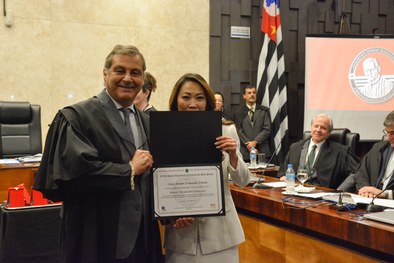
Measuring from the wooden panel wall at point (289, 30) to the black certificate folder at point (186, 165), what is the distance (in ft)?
15.3

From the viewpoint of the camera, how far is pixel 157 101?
6176mm

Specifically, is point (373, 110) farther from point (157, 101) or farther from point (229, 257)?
point (229, 257)

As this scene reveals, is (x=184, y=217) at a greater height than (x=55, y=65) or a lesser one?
lesser

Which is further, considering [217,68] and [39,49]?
[217,68]

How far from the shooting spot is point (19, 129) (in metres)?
4.84

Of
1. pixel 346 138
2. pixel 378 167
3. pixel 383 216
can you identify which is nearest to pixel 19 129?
pixel 346 138

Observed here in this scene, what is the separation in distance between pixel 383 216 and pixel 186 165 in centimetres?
105

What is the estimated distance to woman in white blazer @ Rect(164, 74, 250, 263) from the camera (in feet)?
5.61

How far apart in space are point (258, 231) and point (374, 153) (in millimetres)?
1259

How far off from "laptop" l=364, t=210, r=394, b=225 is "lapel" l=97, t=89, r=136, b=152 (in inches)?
47.6

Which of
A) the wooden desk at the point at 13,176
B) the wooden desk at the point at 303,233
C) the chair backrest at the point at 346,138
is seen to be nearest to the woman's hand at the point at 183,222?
the wooden desk at the point at 303,233

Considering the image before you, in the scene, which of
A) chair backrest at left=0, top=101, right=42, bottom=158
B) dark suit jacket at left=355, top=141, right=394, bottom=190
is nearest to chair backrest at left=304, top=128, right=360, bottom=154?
dark suit jacket at left=355, top=141, right=394, bottom=190

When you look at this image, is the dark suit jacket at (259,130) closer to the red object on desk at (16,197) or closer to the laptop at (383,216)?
the red object on desk at (16,197)

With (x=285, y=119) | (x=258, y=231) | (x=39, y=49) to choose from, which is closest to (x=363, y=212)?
(x=258, y=231)
